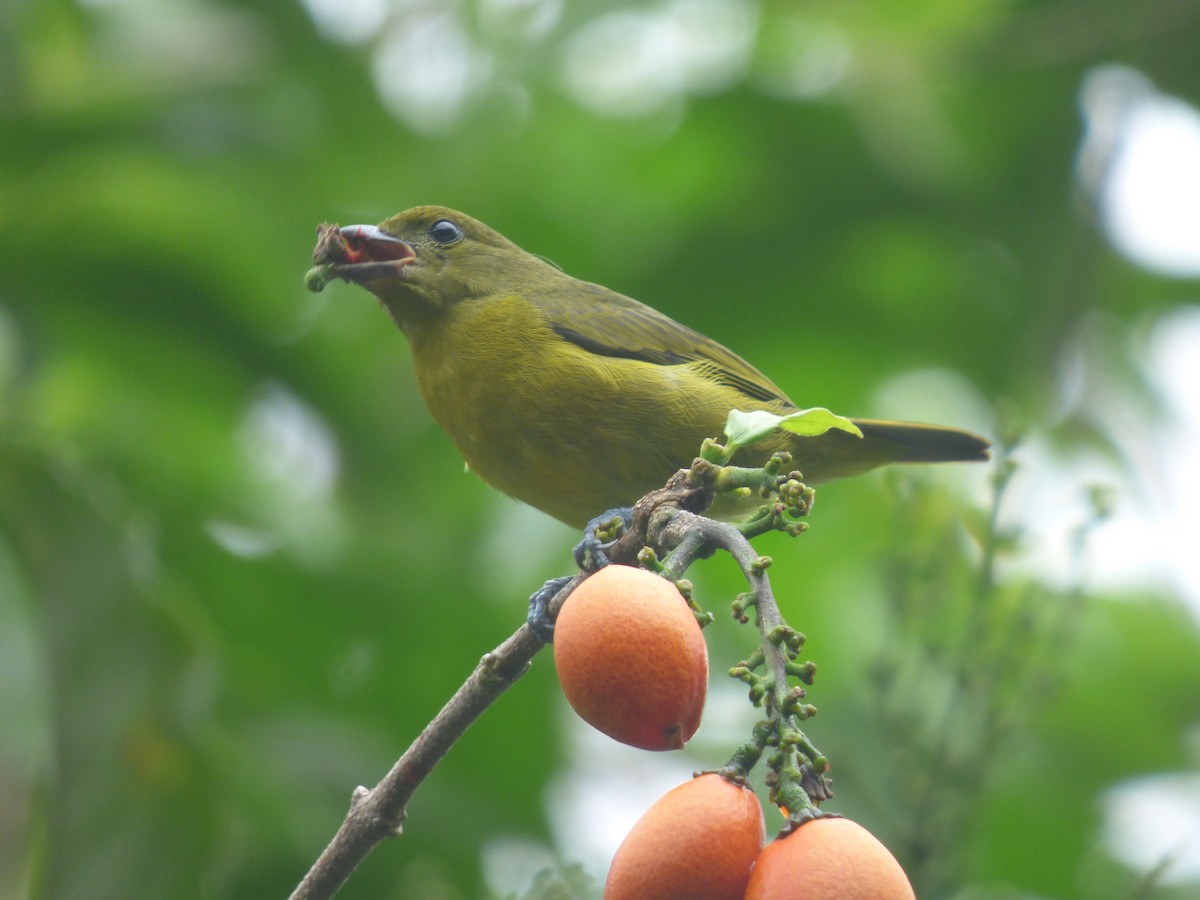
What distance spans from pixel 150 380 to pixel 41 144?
0.92 metres

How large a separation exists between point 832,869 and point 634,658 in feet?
1.00

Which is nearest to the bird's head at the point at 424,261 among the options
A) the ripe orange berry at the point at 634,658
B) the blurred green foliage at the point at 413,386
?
the blurred green foliage at the point at 413,386

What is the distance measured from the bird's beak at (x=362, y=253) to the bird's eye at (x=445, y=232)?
4.6 inches

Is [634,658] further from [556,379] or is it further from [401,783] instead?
[556,379]

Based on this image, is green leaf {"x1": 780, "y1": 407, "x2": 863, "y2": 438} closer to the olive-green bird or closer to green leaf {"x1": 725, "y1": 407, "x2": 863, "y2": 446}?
green leaf {"x1": 725, "y1": 407, "x2": 863, "y2": 446}

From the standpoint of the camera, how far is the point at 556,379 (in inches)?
140

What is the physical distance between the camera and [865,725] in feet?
15.7

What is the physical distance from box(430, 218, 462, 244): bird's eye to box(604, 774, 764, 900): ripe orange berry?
2.81m

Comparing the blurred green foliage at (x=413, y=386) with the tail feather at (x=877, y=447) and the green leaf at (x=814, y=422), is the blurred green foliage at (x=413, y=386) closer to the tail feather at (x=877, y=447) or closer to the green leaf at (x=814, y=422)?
the tail feather at (x=877, y=447)

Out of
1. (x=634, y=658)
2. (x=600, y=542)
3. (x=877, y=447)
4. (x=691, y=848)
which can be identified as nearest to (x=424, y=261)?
(x=877, y=447)

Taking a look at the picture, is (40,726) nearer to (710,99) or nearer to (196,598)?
(196,598)

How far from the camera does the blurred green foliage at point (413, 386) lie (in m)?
3.52

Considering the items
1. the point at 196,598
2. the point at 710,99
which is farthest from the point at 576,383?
the point at 710,99

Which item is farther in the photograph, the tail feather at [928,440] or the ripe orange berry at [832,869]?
the tail feather at [928,440]
